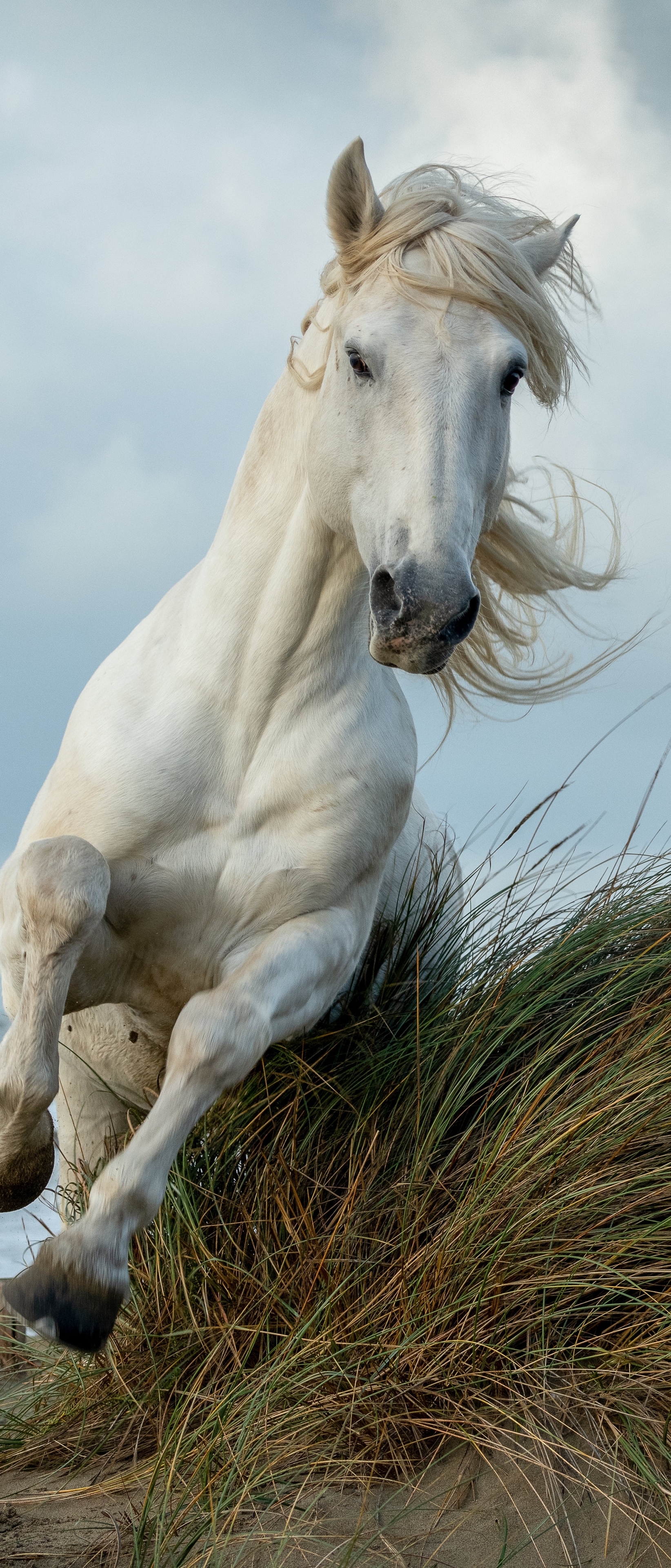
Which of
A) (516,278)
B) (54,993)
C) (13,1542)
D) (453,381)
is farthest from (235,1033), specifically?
(516,278)

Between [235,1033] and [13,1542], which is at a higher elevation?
[235,1033]

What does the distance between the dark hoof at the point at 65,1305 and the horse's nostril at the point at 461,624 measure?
1256mm

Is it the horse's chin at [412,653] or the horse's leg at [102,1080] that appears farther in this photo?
the horse's leg at [102,1080]

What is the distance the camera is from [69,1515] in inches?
99.5

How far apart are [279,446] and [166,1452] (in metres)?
2.14

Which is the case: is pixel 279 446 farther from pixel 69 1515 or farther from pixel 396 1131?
pixel 69 1515

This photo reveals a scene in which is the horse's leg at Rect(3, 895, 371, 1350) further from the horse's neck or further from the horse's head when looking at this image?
the horse's head

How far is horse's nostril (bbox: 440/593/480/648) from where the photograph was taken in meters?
2.22

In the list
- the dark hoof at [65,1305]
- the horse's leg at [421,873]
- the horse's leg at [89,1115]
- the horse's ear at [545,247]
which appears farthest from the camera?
the horse's leg at [421,873]

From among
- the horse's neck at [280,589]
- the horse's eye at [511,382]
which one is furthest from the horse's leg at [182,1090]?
the horse's eye at [511,382]

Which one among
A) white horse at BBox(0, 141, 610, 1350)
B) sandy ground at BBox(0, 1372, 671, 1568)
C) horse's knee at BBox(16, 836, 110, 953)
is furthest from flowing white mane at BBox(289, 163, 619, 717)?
sandy ground at BBox(0, 1372, 671, 1568)

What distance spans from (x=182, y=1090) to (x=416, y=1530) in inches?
36.5

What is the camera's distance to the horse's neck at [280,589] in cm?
278

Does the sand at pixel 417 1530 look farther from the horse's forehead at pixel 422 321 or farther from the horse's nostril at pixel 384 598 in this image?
the horse's forehead at pixel 422 321
